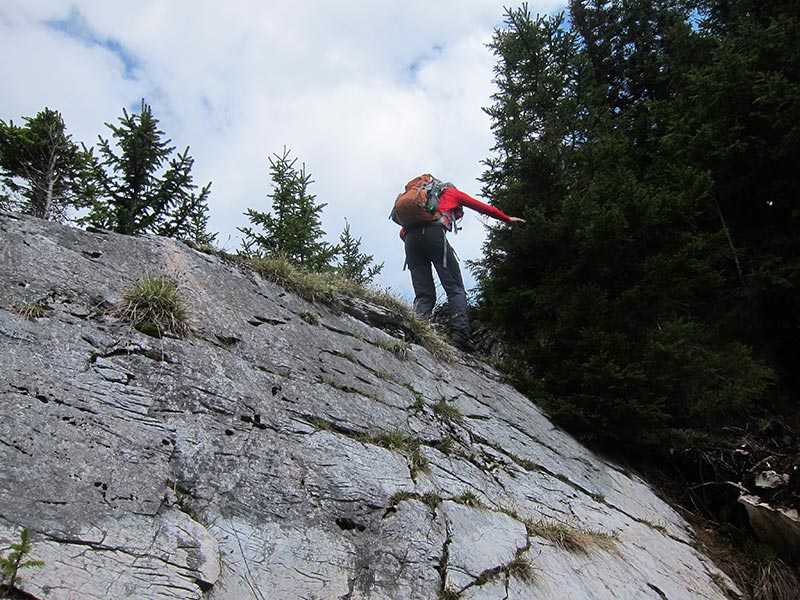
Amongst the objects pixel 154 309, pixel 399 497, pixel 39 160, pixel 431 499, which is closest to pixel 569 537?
pixel 431 499

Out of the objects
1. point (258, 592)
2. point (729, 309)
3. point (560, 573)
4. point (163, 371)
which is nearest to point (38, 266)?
point (163, 371)

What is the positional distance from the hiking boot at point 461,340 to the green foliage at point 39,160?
23.4 ft

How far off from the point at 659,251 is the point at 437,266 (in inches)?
128

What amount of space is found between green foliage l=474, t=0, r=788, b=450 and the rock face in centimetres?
148

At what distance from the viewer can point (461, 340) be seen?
7.88 meters

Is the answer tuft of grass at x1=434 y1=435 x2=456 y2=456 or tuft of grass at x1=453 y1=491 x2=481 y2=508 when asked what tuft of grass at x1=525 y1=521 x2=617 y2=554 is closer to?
tuft of grass at x1=453 y1=491 x2=481 y2=508

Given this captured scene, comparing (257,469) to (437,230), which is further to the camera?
(437,230)

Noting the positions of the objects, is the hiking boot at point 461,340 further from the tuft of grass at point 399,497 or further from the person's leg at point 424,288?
the tuft of grass at point 399,497

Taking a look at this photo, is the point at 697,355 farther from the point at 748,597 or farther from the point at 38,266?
the point at 38,266

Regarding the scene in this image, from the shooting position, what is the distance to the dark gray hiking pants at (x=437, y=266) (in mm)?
7762

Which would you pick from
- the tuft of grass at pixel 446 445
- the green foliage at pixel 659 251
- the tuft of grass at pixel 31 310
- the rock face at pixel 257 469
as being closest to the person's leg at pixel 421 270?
the green foliage at pixel 659 251

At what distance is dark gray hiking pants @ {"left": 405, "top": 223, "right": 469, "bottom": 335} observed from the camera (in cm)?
776

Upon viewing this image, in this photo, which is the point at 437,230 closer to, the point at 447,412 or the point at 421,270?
the point at 421,270

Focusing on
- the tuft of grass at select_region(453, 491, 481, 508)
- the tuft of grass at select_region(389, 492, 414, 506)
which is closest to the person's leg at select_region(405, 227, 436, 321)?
the tuft of grass at select_region(453, 491, 481, 508)
